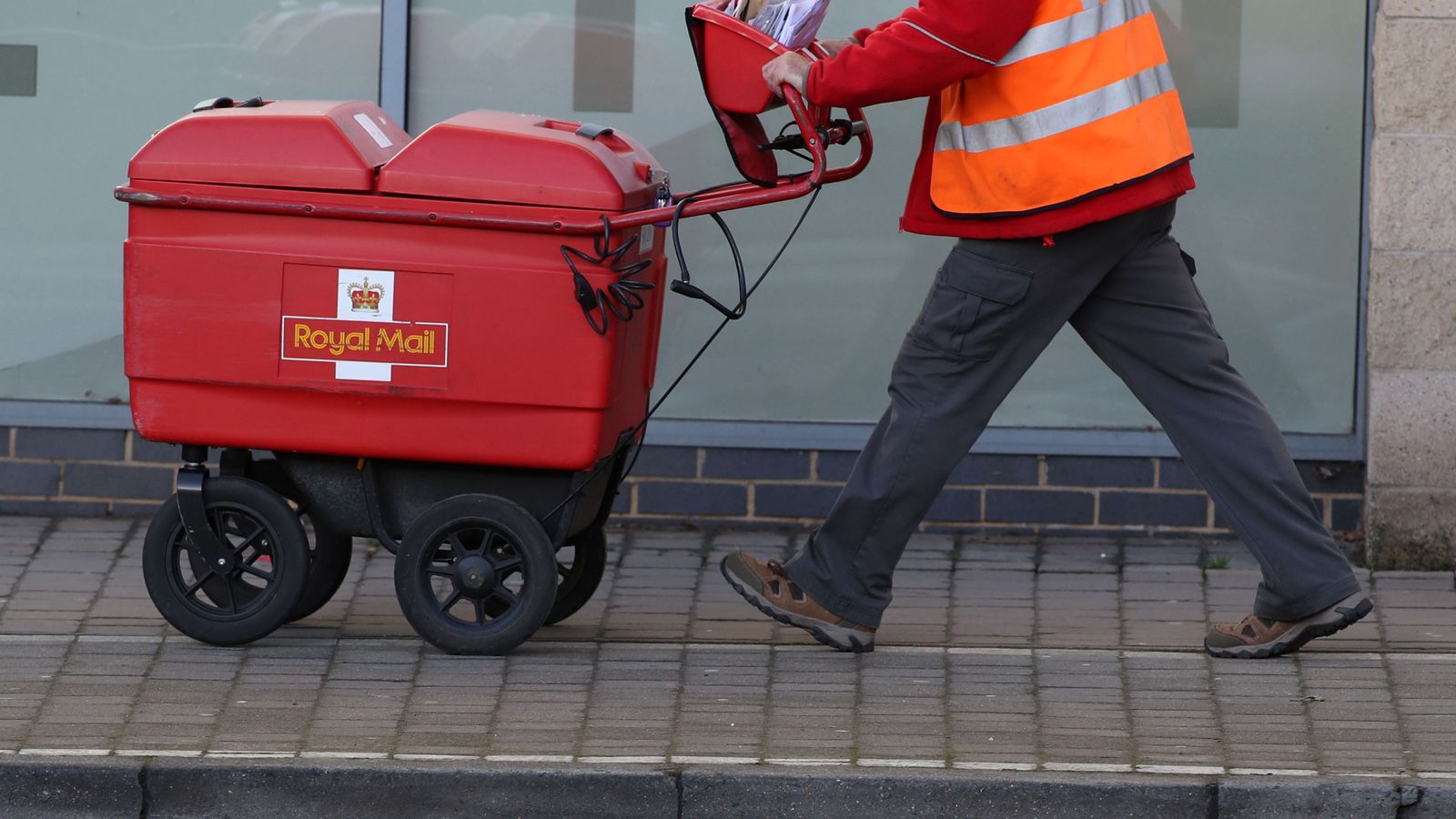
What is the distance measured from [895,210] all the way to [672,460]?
3.31 feet

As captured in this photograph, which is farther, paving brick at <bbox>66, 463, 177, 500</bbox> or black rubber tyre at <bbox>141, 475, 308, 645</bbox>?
paving brick at <bbox>66, 463, 177, 500</bbox>

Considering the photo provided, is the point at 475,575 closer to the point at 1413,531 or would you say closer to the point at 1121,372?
the point at 1121,372

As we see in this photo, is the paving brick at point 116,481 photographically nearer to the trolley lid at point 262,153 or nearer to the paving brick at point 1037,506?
the trolley lid at point 262,153

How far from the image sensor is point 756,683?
15.4ft

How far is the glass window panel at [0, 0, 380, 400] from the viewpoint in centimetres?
623

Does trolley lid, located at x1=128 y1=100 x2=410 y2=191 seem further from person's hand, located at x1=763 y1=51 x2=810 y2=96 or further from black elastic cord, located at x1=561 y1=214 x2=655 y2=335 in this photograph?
person's hand, located at x1=763 y1=51 x2=810 y2=96

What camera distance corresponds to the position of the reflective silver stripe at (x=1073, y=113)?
176 inches

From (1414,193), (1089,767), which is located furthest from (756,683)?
(1414,193)

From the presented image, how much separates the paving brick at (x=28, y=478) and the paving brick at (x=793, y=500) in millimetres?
2134

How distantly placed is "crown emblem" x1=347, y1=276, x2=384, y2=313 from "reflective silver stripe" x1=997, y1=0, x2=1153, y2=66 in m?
1.47

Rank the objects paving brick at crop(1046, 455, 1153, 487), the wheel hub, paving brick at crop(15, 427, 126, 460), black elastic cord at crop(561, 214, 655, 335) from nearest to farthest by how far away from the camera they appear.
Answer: black elastic cord at crop(561, 214, 655, 335)
the wheel hub
paving brick at crop(1046, 455, 1153, 487)
paving brick at crop(15, 427, 126, 460)

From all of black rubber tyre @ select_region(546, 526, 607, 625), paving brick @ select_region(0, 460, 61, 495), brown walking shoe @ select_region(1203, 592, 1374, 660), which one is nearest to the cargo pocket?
brown walking shoe @ select_region(1203, 592, 1374, 660)

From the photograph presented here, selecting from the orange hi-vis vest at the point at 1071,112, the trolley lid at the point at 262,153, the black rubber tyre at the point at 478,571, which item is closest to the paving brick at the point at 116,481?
the black rubber tyre at the point at 478,571

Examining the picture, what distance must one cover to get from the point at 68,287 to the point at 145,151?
194cm
